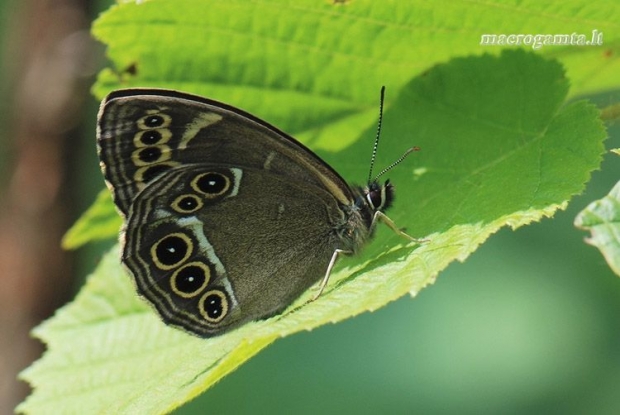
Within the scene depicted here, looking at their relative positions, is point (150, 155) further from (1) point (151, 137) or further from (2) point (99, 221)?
(2) point (99, 221)

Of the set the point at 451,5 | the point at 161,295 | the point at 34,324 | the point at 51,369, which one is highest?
the point at 451,5

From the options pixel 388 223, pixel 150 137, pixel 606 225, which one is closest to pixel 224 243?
pixel 150 137

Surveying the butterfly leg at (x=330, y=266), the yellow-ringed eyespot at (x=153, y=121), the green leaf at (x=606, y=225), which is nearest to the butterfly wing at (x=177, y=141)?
the yellow-ringed eyespot at (x=153, y=121)

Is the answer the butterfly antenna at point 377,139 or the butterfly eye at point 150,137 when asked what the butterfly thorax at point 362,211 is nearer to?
the butterfly antenna at point 377,139

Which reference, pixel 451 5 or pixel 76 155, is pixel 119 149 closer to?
pixel 451 5

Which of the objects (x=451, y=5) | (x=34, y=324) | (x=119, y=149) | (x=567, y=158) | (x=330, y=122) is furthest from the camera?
Result: (x=34, y=324)

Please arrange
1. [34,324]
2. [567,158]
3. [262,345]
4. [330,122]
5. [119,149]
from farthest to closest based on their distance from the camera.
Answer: [34,324] → [330,122] → [119,149] → [567,158] → [262,345]

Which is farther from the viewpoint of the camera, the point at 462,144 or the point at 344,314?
the point at 462,144

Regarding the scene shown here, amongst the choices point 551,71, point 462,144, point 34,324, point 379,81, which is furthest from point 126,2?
point 34,324

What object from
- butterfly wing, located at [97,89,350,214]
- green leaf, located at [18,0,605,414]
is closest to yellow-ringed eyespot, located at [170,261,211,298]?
green leaf, located at [18,0,605,414]
